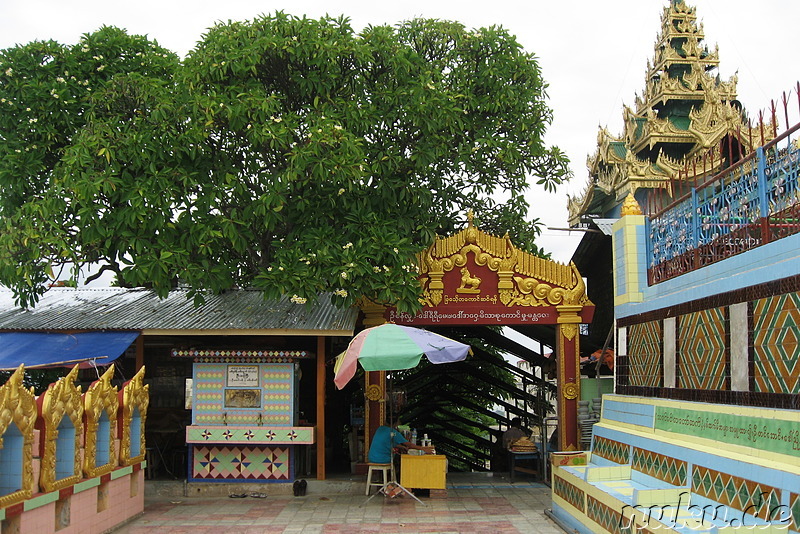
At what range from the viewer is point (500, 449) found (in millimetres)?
15562

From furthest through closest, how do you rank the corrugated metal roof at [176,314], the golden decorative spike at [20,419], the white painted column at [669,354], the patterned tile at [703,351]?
1. the corrugated metal roof at [176,314]
2. the white painted column at [669,354]
3. the patterned tile at [703,351]
4. the golden decorative spike at [20,419]

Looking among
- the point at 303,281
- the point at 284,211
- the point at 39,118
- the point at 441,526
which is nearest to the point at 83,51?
the point at 39,118

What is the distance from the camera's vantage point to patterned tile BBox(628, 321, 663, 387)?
8.78 meters

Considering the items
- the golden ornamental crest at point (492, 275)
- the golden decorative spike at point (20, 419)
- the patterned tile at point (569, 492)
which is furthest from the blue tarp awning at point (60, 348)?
the patterned tile at point (569, 492)

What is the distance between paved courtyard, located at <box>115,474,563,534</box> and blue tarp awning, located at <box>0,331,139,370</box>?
2.24 metres

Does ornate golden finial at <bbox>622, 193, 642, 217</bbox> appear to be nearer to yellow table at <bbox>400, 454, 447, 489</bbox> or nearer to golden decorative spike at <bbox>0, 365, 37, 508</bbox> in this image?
yellow table at <bbox>400, 454, 447, 489</bbox>

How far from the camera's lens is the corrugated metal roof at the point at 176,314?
11117 millimetres

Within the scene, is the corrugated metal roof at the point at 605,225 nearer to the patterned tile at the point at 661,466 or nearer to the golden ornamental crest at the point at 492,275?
the golden ornamental crest at the point at 492,275

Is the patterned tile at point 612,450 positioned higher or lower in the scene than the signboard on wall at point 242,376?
lower

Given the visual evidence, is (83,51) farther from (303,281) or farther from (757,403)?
(757,403)

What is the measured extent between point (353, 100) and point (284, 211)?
1.97 metres

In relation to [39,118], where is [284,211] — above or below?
below

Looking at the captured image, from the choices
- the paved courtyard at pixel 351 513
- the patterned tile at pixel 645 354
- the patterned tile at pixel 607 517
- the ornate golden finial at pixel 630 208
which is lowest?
the paved courtyard at pixel 351 513

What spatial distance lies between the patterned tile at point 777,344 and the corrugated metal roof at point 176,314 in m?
5.84
